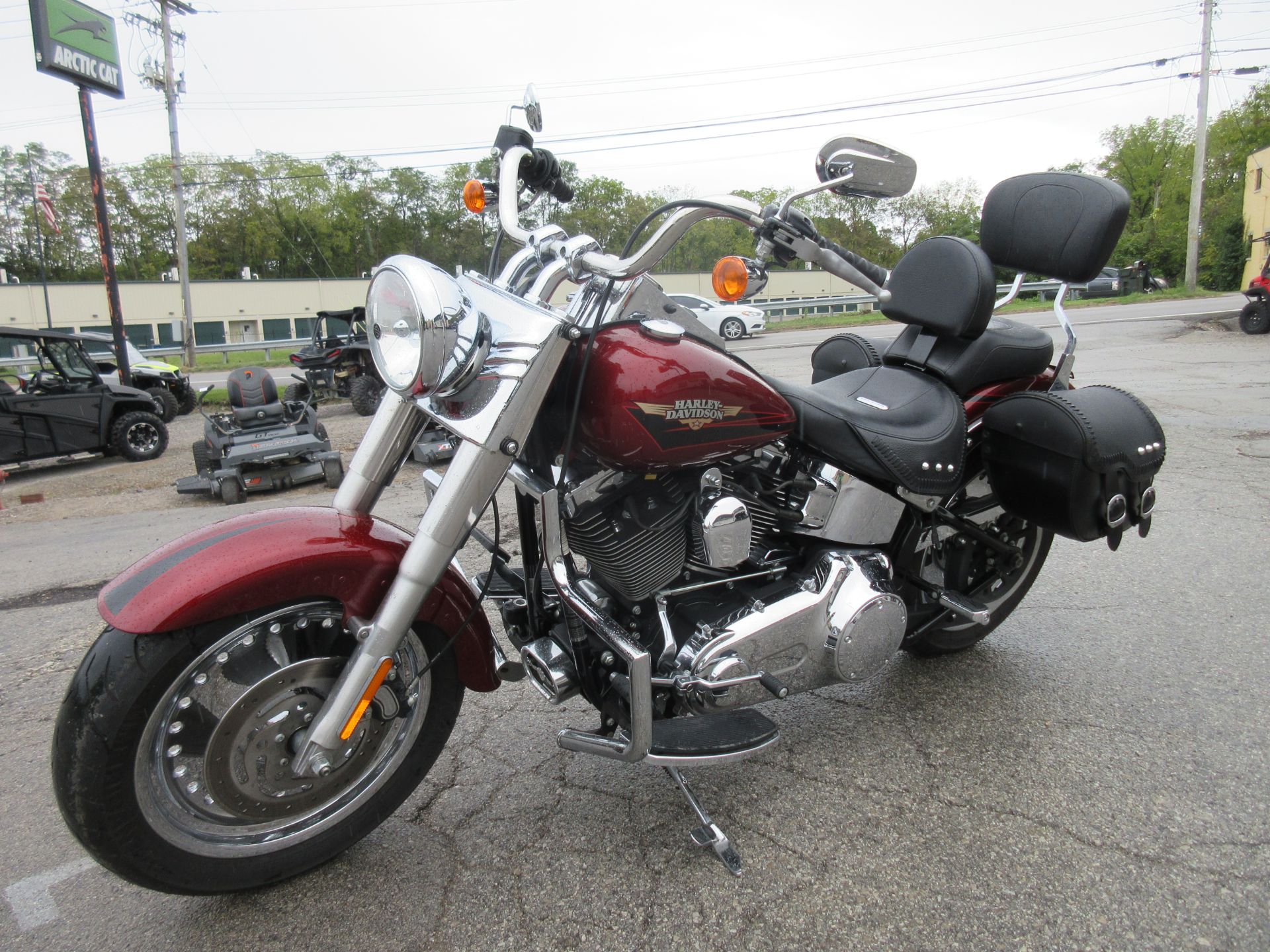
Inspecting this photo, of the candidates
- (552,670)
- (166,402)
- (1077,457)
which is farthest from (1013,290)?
(166,402)

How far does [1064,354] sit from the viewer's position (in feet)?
9.43

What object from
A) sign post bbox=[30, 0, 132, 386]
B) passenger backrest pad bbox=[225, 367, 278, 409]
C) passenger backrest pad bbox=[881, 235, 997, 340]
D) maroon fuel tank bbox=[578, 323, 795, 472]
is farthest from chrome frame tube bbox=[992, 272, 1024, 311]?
sign post bbox=[30, 0, 132, 386]

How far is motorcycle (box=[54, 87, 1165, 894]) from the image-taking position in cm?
177

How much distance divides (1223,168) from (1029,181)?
206ft

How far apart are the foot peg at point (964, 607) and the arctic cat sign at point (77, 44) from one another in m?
14.3

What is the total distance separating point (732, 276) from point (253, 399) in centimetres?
761

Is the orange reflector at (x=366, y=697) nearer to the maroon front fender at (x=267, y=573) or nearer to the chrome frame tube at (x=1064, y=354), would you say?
the maroon front fender at (x=267, y=573)

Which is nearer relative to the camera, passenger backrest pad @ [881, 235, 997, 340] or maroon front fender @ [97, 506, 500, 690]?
maroon front fender @ [97, 506, 500, 690]

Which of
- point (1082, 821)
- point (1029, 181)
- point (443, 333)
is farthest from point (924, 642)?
point (443, 333)

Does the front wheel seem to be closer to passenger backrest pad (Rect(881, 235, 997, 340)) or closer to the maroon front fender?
the maroon front fender

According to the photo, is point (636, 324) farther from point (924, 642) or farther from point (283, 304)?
point (283, 304)

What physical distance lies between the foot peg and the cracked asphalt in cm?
38

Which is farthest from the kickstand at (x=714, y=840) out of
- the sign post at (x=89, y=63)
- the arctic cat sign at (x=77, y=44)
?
the arctic cat sign at (x=77, y=44)

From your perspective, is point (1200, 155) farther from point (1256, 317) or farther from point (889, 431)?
point (889, 431)
